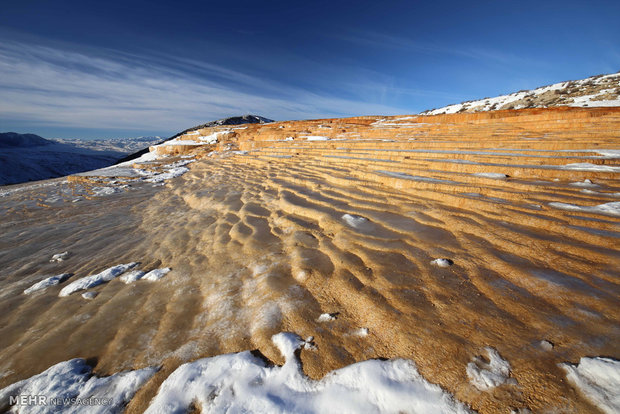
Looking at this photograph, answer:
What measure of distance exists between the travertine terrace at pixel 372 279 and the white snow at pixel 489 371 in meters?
0.02

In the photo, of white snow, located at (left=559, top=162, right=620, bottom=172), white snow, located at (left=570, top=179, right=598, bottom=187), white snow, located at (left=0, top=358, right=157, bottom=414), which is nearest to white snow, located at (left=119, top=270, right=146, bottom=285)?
white snow, located at (left=0, top=358, right=157, bottom=414)

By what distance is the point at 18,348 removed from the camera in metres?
1.64

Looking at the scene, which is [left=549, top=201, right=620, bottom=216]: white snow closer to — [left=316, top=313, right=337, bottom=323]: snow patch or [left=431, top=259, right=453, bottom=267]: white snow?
[left=431, top=259, right=453, bottom=267]: white snow

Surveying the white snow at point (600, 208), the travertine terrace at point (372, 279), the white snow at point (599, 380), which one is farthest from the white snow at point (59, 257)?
the white snow at point (600, 208)

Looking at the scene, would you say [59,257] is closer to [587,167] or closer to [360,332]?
[360,332]

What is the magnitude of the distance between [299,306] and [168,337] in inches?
33.2

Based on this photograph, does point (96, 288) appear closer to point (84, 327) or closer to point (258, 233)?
point (84, 327)

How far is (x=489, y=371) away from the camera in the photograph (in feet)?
3.56

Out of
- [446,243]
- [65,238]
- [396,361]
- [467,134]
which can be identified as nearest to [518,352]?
[396,361]

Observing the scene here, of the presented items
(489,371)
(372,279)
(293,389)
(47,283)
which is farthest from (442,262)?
(47,283)

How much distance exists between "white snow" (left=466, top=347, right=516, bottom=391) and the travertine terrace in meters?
0.02

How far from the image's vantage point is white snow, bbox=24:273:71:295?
7.56 ft

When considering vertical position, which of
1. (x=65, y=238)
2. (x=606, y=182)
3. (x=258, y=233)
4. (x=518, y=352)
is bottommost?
(x=65, y=238)

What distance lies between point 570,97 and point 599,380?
84.7ft
